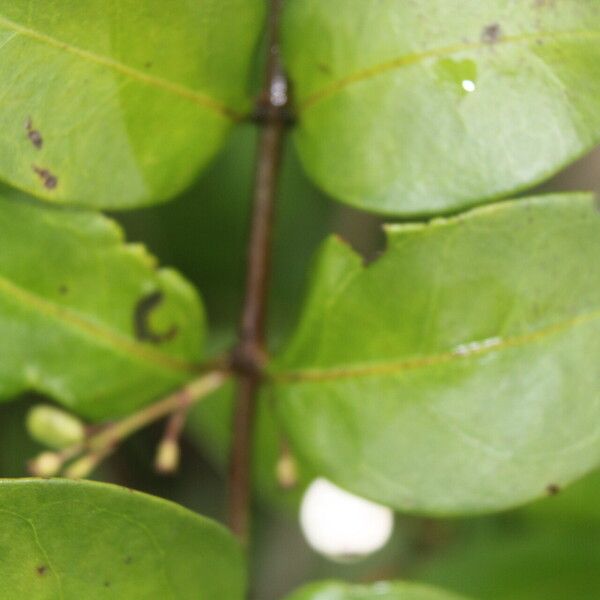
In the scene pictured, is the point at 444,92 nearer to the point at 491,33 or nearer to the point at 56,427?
the point at 491,33

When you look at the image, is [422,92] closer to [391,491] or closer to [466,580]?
[391,491]

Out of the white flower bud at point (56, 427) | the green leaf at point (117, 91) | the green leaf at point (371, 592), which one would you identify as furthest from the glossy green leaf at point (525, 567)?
the green leaf at point (117, 91)

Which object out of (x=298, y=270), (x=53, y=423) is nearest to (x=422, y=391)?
(x=53, y=423)

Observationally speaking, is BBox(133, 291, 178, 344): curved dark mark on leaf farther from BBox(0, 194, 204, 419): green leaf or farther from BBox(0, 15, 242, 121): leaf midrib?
BBox(0, 15, 242, 121): leaf midrib

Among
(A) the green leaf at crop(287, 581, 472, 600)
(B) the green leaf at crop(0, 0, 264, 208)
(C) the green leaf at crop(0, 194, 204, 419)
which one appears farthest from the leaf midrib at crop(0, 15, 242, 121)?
(A) the green leaf at crop(287, 581, 472, 600)

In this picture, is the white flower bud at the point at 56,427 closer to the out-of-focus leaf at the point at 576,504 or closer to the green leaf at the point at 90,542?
the green leaf at the point at 90,542

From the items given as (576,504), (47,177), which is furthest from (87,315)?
(576,504)
